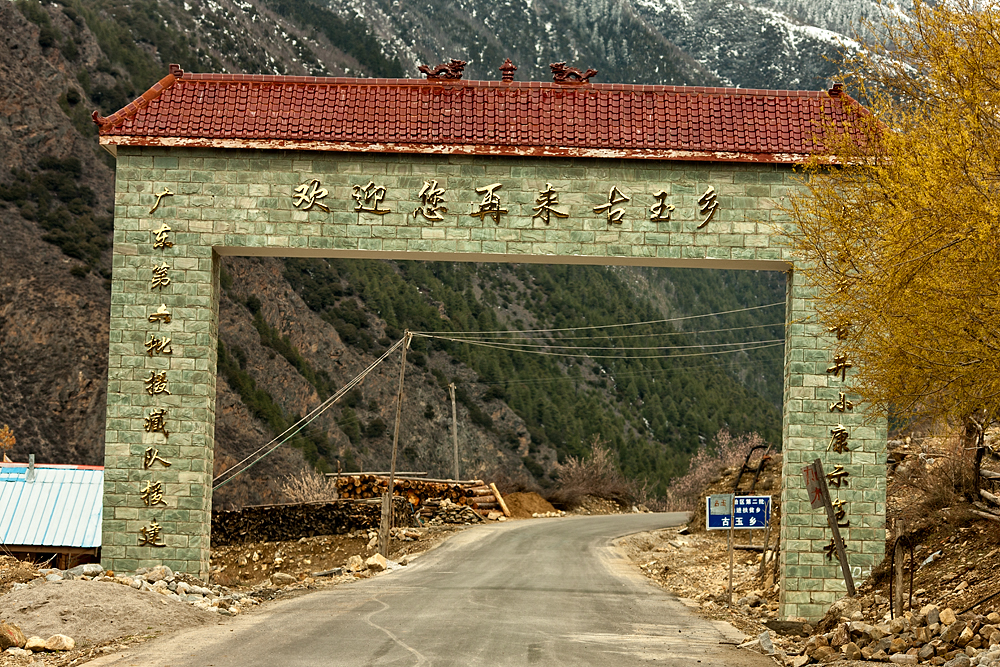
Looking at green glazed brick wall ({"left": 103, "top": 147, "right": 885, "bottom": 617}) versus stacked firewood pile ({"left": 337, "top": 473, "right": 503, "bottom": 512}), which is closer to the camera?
green glazed brick wall ({"left": 103, "top": 147, "right": 885, "bottom": 617})

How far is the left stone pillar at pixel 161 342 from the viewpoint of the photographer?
51.8ft

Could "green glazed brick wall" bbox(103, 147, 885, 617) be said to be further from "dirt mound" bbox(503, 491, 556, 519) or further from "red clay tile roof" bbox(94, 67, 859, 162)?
"dirt mound" bbox(503, 491, 556, 519)

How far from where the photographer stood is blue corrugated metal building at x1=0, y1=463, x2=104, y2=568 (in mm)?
19266

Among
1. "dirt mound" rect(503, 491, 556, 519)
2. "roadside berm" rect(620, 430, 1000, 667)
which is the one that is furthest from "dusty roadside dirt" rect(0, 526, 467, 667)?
"dirt mound" rect(503, 491, 556, 519)

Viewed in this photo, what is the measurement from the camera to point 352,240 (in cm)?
1573

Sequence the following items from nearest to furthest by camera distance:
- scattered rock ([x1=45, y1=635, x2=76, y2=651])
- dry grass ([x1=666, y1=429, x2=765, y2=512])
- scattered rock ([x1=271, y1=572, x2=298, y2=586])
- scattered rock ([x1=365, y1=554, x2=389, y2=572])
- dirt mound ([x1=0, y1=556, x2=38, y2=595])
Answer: scattered rock ([x1=45, y1=635, x2=76, y2=651])
dirt mound ([x1=0, y1=556, x2=38, y2=595])
scattered rock ([x1=271, y1=572, x2=298, y2=586])
scattered rock ([x1=365, y1=554, x2=389, y2=572])
dry grass ([x1=666, y1=429, x2=765, y2=512])

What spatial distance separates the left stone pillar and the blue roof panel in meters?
3.64

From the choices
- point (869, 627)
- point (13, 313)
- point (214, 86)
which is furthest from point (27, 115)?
point (869, 627)

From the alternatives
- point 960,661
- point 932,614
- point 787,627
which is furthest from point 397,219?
point 960,661

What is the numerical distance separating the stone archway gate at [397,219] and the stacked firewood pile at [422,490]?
18.7 metres

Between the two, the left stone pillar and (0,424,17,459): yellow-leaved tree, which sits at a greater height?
the left stone pillar

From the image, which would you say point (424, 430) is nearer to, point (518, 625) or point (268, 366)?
point (268, 366)

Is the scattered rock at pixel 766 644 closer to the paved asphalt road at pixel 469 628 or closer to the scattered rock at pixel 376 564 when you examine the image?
the paved asphalt road at pixel 469 628

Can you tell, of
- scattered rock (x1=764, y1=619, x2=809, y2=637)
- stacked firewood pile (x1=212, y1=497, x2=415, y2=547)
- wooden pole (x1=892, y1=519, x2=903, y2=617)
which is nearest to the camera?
wooden pole (x1=892, y1=519, x2=903, y2=617)
